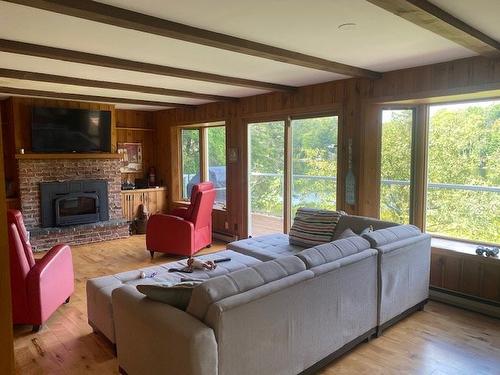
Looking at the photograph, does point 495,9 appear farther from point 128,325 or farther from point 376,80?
point 128,325

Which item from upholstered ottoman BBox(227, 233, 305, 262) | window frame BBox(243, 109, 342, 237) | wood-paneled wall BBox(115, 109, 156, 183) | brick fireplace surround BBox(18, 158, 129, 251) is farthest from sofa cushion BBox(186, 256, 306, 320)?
wood-paneled wall BBox(115, 109, 156, 183)

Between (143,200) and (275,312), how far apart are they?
5737mm

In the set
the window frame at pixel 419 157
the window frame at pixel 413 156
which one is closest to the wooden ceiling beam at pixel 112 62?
the window frame at pixel 413 156

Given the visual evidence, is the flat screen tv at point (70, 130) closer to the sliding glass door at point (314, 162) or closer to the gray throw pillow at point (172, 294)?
the sliding glass door at point (314, 162)

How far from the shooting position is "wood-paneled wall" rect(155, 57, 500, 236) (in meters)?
3.55

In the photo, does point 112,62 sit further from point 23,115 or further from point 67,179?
point 67,179

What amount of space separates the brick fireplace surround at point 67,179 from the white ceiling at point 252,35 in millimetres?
2443

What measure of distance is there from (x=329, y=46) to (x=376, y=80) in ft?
4.37

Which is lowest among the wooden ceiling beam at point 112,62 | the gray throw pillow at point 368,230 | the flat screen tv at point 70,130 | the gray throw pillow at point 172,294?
the gray throw pillow at point 172,294

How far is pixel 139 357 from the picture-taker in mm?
2146

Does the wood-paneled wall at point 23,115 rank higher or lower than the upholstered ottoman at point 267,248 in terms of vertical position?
higher

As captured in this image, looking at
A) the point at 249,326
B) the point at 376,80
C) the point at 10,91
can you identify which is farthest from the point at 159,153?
the point at 249,326

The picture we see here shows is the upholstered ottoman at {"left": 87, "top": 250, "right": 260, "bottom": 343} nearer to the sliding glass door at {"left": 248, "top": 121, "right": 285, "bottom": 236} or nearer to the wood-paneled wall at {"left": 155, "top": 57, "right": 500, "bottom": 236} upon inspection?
the wood-paneled wall at {"left": 155, "top": 57, "right": 500, "bottom": 236}

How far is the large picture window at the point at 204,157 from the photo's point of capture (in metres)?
6.84
